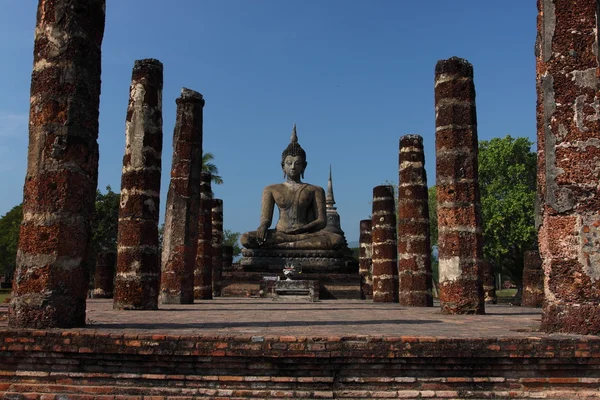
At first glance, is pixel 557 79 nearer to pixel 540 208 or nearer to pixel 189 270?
pixel 540 208

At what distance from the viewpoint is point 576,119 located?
663 centimetres

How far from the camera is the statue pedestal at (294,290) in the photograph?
15.5 metres

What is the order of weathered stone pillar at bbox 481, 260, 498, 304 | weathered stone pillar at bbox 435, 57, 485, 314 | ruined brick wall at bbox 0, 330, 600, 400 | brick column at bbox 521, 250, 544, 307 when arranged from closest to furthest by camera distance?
ruined brick wall at bbox 0, 330, 600, 400
weathered stone pillar at bbox 435, 57, 485, 314
brick column at bbox 521, 250, 544, 307
weathered stone pillar at bbox 481, 260, 498, 304

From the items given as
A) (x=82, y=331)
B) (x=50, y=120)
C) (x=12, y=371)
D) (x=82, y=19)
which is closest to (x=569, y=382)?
(x=82, y=331)

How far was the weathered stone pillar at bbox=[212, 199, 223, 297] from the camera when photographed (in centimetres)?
2053

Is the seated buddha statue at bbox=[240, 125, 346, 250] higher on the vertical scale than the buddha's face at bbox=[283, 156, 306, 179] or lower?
lower

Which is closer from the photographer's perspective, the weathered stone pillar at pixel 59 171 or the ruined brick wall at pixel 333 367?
the ruined brick wall at pixel 333 367

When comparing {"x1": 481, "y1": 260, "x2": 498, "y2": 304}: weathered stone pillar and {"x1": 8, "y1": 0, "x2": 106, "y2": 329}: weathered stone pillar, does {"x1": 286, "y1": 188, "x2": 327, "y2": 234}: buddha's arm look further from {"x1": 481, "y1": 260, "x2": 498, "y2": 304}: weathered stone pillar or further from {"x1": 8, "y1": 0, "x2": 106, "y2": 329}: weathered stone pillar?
{"x1": 8, "y1": 0, "x2": 106, "y2": 329}: weathered stone pillar

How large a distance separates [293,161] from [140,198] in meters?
12.1

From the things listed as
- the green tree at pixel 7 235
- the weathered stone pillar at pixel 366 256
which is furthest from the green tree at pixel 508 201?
the green tree at pixel 7 235

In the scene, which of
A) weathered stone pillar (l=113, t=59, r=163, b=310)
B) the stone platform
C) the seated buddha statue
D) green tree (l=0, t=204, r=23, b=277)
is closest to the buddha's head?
the seated buddha statue

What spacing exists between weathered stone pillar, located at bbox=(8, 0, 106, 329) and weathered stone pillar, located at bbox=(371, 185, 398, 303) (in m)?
11.7

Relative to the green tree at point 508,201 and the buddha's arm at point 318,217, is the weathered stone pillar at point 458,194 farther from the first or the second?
the green tree at point 508,201

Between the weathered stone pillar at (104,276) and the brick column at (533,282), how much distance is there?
12171 mm
